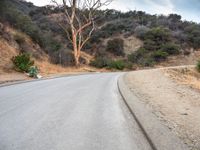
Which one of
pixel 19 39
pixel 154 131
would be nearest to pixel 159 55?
pixel 19 39

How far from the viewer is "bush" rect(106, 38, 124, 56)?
170ft

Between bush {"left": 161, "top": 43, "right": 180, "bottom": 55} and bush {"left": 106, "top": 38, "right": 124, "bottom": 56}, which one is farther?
bush {"left": 106, "top": 38, "right": 124, "bottom": 56}

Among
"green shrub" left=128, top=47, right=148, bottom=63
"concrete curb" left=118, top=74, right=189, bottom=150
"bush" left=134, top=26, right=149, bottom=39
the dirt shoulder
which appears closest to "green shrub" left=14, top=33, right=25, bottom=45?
"green shrub" left=128, top=47, right=148, bottom=63

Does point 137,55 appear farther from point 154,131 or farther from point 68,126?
point 154,131

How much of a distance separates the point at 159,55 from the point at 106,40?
10103 millimetres

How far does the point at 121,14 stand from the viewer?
71.7 m

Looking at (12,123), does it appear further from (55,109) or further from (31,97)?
(31,97)

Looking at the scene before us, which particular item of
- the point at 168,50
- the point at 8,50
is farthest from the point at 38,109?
the point at 168,50

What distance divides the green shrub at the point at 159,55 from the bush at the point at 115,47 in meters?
5.10

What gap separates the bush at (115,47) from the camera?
5193 cm

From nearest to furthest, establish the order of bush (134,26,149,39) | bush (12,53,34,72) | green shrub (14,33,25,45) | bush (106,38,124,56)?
bush (12,53,34,72)
green shrub (14,33,25,45)
bush (106,38,124,56)
bush (134,26,149,39)

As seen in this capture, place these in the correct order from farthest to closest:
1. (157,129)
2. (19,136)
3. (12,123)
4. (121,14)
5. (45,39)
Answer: (121,14) → (45,39) → (12,123) → (157,129) → (19,136)

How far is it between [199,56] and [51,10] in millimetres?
28388

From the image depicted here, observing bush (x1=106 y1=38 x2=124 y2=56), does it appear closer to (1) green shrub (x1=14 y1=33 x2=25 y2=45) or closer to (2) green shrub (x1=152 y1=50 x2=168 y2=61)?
(2) green shrub (x1=152 y1=50 x2=168 y2=61)
